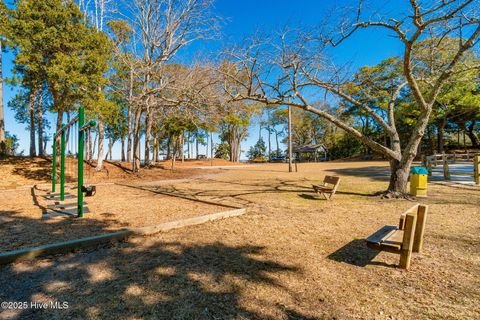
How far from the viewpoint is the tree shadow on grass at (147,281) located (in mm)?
2293

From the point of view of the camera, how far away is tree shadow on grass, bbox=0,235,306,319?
2.29m

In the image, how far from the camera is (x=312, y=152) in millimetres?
49750

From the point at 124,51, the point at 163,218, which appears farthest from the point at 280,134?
the point at 163,218

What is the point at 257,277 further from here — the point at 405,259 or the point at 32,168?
the point at 32,168

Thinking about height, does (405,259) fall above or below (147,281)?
above

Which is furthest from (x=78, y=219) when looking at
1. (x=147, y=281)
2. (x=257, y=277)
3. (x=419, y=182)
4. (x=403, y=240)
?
(x=419, y=182)

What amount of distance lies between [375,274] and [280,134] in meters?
59.5

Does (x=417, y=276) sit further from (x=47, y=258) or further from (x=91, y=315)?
(x=47, y=258)

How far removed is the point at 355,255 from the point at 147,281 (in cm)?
287

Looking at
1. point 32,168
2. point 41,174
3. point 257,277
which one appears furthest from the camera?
point 32,168

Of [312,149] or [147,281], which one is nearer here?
[147,281]

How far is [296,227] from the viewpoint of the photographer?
4938 mm

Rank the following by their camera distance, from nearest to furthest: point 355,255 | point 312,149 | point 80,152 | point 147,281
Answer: point 147,281 → point 355,255 → point 80,152 → point 312,149

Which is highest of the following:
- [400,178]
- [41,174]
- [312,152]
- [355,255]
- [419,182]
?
[312,152]
